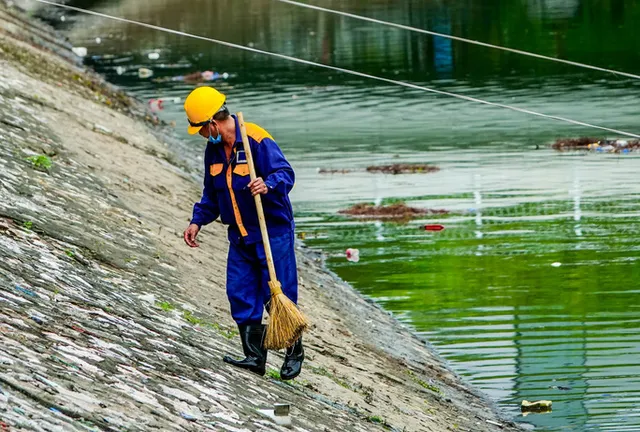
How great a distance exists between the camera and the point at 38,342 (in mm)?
7684

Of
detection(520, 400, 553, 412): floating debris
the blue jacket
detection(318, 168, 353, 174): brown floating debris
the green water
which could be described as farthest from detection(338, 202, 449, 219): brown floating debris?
the blue jacket

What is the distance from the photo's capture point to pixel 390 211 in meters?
21.6

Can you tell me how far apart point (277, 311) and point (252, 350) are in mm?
578

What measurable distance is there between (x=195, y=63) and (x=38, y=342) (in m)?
37.4

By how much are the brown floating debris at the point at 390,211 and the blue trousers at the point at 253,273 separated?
12658 millimetres

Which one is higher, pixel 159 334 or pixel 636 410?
pixel 159 334

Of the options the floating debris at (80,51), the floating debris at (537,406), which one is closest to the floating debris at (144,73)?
the floating debris at (80,51)

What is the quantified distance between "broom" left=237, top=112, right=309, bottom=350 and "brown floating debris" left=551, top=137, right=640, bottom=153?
59.1 feet

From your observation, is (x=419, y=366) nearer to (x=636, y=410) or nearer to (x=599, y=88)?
(x=636, y=410)

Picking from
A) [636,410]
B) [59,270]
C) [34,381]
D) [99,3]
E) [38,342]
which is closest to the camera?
[34,381]

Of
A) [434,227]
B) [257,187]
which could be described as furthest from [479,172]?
[257,187]

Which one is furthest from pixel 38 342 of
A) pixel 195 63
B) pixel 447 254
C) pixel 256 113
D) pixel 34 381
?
pixel 195 63

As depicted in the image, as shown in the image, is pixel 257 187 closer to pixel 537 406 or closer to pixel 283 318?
pixel 283 318

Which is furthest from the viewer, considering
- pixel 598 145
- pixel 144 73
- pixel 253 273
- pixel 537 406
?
pixel 144 73
